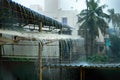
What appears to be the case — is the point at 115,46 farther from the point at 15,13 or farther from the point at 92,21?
the point at 15,13

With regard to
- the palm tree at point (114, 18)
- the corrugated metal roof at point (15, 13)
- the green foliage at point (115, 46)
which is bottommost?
the green foliage at point (115, 46)

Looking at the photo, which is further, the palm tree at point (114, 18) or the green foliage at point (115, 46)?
the palm tree at point (114, 18)

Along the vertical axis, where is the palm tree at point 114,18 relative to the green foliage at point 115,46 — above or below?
above

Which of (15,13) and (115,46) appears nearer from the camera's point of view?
(15,13)

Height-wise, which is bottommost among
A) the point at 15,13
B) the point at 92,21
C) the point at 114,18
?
the point at 15,13

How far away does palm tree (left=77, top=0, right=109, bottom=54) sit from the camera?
26411 mm

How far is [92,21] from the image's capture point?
1043 inches

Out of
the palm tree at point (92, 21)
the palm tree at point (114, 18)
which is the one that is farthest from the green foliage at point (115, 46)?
the palm tree at point (92, 21)

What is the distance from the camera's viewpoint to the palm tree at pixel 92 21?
26.4 meters

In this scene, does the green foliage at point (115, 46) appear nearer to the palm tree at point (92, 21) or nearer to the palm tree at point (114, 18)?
the palm tree at point (114, 18)

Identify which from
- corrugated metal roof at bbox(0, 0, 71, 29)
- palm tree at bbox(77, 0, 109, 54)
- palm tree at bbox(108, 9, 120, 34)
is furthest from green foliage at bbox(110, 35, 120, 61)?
corrugated metal roof at bbox(0, 0, 71, 29)

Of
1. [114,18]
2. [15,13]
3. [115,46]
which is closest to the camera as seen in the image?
[15,13]

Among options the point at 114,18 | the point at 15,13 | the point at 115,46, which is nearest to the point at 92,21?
the point at 114,18

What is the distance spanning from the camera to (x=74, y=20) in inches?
1128
